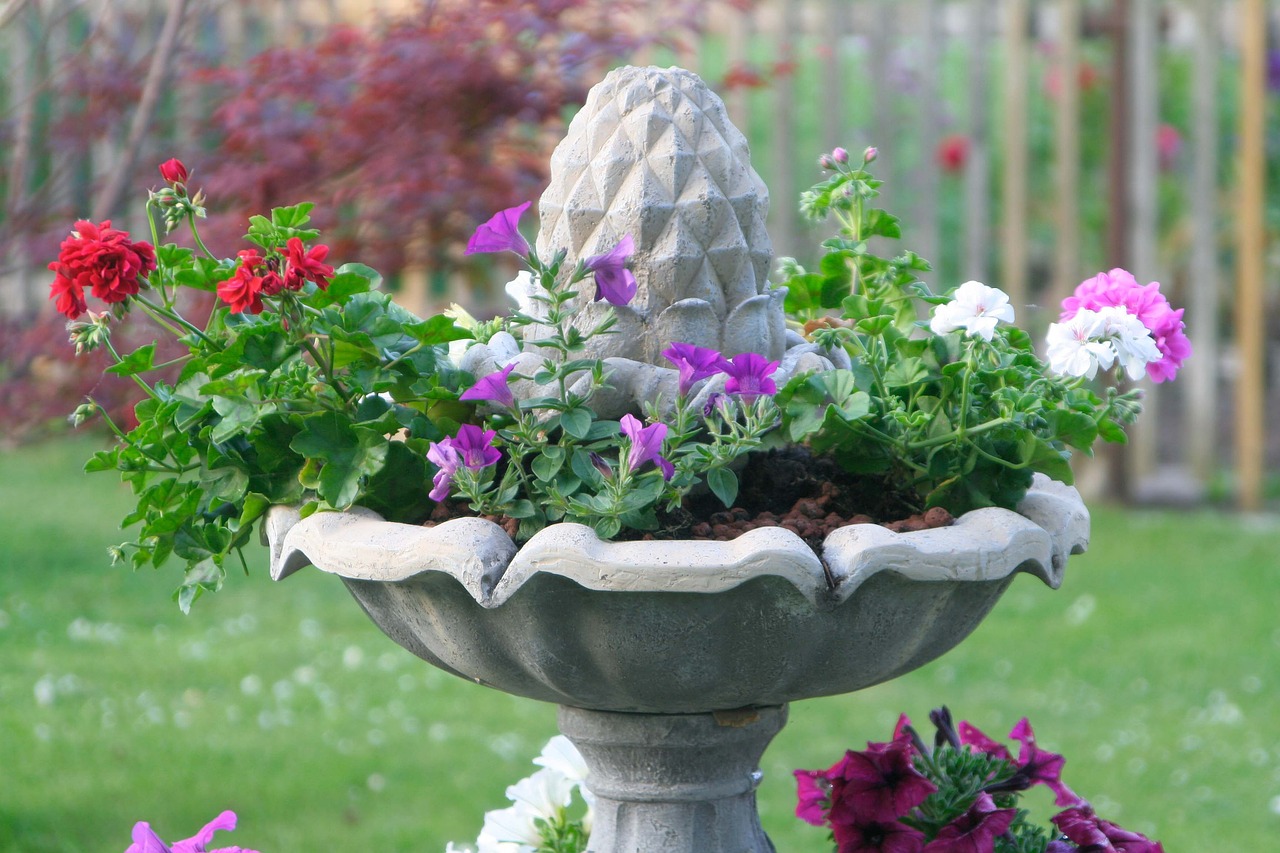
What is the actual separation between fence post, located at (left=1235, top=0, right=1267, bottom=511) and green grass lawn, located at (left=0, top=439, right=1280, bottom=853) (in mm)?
422

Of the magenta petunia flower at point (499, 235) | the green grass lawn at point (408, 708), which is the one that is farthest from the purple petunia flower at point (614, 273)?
the green grass lawn at point (408, 708)

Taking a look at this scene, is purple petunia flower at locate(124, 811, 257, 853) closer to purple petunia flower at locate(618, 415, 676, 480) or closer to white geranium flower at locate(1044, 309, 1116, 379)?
purple petunia flower at locate(618, 415, 676, 480)

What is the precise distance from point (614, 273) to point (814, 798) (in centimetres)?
93

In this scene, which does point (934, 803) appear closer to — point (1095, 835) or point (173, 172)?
point (1095, 835)

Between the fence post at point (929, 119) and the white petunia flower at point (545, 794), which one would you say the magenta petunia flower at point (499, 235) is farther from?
the fence post at point (929, 119)

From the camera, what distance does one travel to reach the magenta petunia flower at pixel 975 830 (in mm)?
1988

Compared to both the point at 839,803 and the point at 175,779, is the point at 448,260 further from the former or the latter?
the point at 839,803

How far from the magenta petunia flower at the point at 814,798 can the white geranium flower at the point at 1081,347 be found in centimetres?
79

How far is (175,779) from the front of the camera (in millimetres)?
3607

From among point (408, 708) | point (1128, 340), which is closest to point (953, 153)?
point (408, 708)

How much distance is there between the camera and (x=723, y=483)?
1.67m

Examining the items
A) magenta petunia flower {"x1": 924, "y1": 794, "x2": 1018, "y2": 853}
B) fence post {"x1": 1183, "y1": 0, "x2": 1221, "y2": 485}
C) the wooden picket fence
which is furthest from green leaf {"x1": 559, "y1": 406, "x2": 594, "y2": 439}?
fence post {"x1": 1183, "y1": 0, "x2": 1221, "y2": 485}

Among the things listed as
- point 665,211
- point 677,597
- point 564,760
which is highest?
point 665,211

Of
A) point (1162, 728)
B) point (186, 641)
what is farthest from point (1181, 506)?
point (186, 641)
